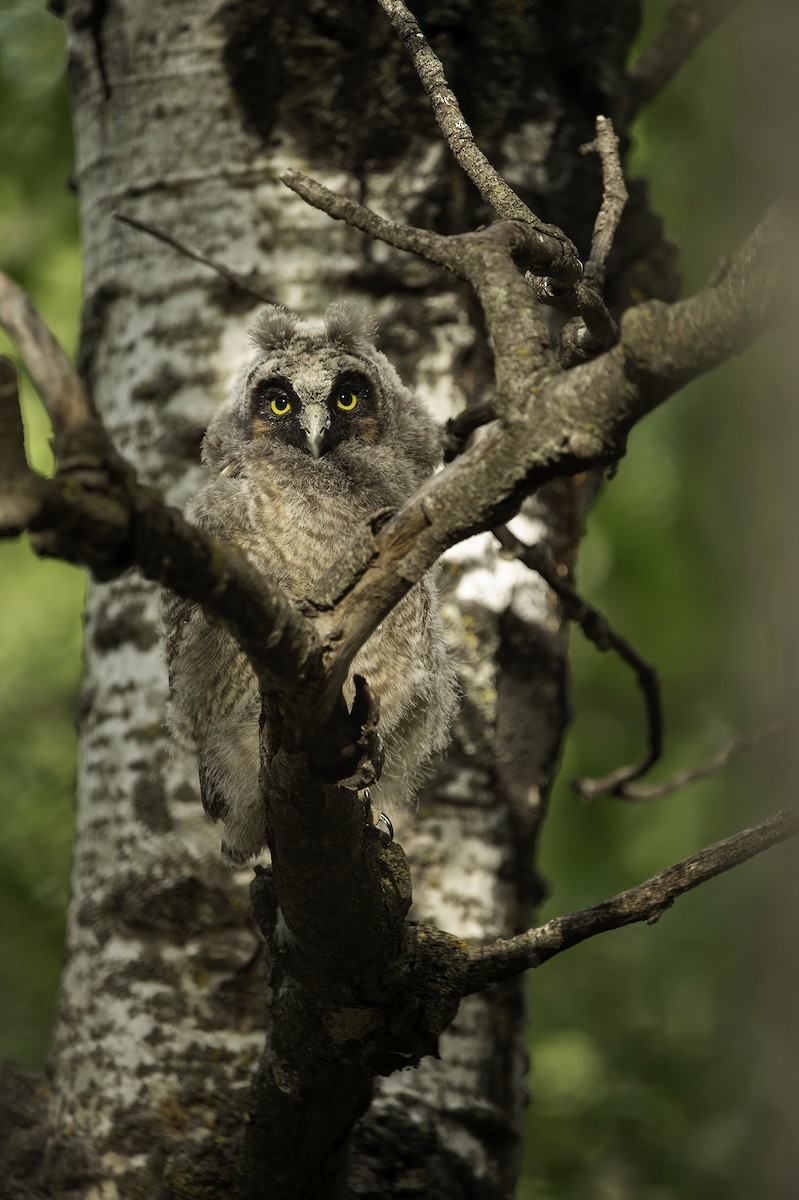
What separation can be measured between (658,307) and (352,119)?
2.39 metres

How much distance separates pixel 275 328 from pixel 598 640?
1265mm

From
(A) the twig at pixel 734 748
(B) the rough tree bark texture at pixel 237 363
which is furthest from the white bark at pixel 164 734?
(A) the twig at pixel 734 748

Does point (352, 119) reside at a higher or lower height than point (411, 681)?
higher

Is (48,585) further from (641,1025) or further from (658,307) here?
(658,307)

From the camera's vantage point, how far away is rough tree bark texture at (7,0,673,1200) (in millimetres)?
3051

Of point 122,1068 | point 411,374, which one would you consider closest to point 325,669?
point 122,1068

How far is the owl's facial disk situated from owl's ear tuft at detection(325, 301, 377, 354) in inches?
3.3

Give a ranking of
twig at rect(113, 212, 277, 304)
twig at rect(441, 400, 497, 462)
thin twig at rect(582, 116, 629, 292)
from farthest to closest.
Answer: twig at rect(113, 212, 277, 304) < twig at rect(441, 400, 497, 462) < thin twig at rect(582, 116, 629, 292)

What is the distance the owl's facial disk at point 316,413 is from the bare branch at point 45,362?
1976 mm

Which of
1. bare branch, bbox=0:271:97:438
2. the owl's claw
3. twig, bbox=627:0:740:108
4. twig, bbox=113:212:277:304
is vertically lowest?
bare branch, bbox=0:271:97:438

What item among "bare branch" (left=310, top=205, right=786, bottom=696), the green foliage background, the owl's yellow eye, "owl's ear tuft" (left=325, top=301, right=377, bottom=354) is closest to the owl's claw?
the owl's yellow eye

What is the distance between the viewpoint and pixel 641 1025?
5.26m

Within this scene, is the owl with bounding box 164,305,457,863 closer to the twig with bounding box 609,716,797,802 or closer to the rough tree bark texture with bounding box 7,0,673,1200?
the rough tree bark texture with bounding box 7,0,673,1200

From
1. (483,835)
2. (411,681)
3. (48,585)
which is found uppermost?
(48,585)
